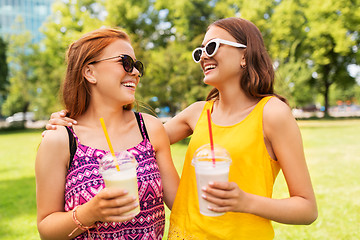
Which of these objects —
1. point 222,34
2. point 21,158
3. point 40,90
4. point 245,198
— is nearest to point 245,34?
point 222,34

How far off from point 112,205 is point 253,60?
1.38m

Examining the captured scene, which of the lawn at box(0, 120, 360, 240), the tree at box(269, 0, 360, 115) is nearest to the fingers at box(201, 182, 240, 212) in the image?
the lawn at box(0, 120, 360, 240)

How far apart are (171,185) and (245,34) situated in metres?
1.25

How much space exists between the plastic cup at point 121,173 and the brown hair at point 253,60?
1.00m

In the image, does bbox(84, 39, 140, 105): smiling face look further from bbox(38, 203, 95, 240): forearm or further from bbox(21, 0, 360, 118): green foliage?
bbox(21, 0, 360, 118): green foliage

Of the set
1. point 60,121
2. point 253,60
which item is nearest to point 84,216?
point 60,121

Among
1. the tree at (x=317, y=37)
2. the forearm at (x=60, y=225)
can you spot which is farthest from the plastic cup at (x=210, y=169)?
the tree at (x=317, y=37)

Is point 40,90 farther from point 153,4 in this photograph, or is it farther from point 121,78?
point 121,78

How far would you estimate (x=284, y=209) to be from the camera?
1854 millimetres

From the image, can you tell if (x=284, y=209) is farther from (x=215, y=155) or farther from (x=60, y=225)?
(x=60, y=225)

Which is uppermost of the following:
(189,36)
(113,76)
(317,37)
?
(113,76)

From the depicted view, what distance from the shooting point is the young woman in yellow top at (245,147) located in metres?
1.86

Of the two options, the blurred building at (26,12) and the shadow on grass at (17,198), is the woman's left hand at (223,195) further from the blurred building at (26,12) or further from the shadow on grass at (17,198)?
the blurred building at (26,12)

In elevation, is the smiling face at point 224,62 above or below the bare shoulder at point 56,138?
above
